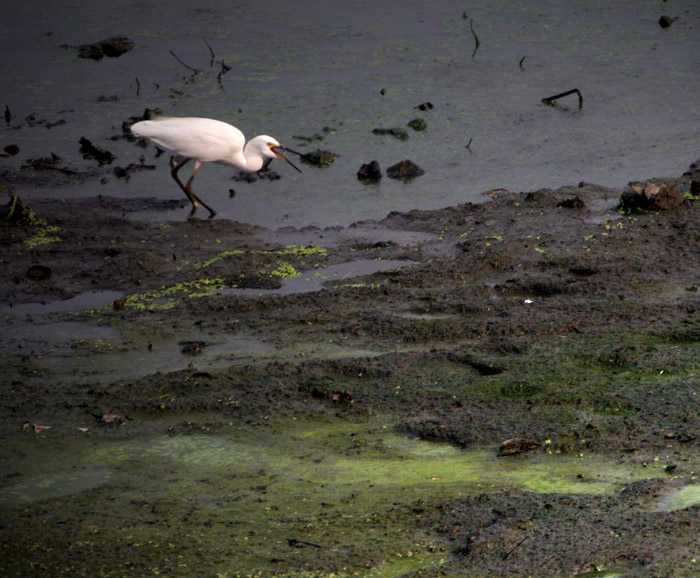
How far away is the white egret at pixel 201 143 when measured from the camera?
660cm

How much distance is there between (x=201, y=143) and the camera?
21.8ft

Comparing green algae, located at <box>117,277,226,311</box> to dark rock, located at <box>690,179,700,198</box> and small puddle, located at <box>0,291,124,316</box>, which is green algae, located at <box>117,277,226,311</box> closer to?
small puddle, located at <box>0,291,124,316</box>

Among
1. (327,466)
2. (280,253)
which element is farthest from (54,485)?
(280,253)

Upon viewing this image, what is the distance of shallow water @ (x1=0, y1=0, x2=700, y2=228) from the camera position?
Answer: 6.88m

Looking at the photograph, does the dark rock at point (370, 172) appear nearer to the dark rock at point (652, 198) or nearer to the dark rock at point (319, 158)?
the dark rock at point (319, 158)

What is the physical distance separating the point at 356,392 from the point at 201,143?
343cm

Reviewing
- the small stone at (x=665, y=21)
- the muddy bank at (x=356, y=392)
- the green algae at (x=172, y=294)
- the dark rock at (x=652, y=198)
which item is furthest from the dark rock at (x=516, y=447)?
the small stone at (x=665, y=21)

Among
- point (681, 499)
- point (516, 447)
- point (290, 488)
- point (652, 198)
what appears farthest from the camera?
point (652, 198)

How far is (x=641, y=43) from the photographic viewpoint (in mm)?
9797

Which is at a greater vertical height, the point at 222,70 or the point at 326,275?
the point at 222,70

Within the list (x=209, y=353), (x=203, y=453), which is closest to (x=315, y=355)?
(x=209, y=353)

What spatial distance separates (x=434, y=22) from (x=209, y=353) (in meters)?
7.49

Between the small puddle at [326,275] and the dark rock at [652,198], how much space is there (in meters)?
1.49

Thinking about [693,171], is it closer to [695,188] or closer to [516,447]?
[695,188]
